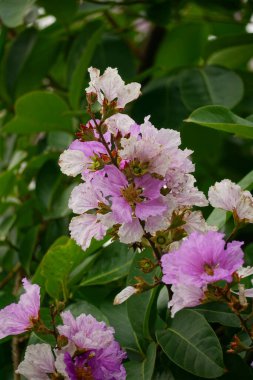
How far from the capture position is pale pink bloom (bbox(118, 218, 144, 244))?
0.73m

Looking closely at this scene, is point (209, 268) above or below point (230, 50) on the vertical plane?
above

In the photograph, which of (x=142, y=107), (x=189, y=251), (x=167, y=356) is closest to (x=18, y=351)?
(x=167, y=356)

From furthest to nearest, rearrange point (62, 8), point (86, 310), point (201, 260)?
1. point (62, 8)
2. point (86, 310)
3. point (201, 260)

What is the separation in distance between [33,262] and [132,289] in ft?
1.90

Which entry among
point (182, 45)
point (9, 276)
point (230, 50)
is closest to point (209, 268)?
point (9, 276)

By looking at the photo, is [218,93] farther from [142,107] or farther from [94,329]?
[94,329]

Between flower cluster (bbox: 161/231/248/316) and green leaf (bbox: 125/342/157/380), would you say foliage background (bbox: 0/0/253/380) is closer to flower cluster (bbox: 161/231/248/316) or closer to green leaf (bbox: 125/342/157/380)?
green leaf (bbox: 125/342/157/380)

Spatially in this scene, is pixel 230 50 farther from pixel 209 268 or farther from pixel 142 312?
pixel 209 268

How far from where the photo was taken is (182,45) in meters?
1.72

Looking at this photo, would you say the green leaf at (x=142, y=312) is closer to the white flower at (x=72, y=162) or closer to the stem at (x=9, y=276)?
the white flower at (x=72, y=162)

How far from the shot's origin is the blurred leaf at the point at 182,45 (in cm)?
171

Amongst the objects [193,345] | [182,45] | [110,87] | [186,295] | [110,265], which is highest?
[110,87]

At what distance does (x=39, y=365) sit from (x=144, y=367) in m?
0.14

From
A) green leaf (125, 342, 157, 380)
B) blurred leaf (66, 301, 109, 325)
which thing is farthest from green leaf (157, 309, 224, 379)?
blurred leaf (66, 301, 109, 325)
